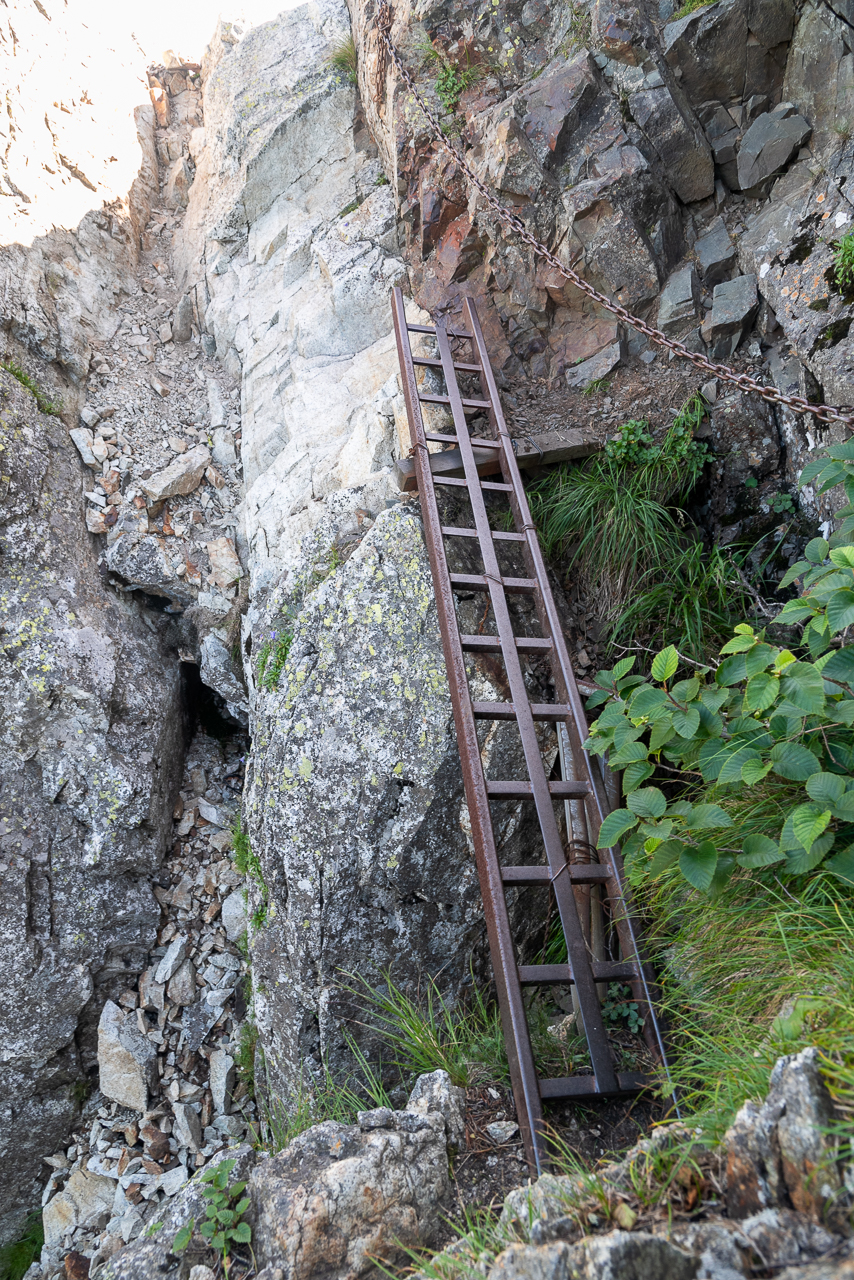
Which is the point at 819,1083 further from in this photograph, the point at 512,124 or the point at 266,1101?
the point at 512,124

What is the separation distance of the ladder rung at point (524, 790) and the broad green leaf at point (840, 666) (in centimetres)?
134

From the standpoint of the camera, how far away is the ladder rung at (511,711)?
3434 mm

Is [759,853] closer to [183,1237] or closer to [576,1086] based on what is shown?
[576,1086]

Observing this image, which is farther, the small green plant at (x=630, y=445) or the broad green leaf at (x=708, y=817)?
the small green plant at (x=630, y=445)

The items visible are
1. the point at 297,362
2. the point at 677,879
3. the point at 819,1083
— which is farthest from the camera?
the point at 297,362

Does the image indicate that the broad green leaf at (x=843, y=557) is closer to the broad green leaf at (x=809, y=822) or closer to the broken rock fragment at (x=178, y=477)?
the broad green leaf at (x=809, y=822)

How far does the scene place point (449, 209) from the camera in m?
5.52

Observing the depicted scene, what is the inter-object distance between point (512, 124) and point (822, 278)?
252cm

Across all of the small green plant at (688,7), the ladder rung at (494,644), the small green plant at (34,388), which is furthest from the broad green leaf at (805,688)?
the small green plant at (34,388)

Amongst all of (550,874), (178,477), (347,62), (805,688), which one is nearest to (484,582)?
(550,874)

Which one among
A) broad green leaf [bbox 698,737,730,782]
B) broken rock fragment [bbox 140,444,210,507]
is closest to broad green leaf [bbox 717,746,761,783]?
broad green leaf [bbox 698,737,730,782]

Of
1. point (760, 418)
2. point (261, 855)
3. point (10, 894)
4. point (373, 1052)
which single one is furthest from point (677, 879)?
point (10, 894)

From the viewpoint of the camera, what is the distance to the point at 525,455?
173 inches

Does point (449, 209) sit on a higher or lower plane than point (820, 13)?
higher
